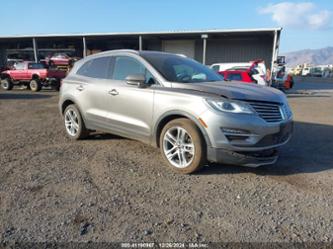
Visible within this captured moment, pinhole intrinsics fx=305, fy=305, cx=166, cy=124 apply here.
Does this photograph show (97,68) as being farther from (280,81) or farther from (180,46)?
(180,46)

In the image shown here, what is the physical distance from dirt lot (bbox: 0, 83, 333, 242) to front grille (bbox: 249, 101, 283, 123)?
0.85 meters

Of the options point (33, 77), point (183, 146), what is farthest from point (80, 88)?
point (33, 77)

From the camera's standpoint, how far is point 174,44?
3291 centimetres

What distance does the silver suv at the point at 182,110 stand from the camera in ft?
13.2

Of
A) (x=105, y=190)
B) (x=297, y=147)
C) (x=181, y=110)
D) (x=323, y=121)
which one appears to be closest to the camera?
(x=105, y=190)

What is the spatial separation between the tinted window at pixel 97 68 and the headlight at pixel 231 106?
2.40 m

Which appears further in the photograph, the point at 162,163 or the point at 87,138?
the point at 87,138

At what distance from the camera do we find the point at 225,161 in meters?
4.12

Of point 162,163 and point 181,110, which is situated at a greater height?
point 181,110

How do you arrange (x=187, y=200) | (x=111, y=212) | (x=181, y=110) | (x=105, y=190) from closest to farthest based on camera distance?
(x=111, y=212) < (x=187, y=200) < (x=105, y=190) < (x=181, y=110)

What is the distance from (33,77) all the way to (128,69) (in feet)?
52.3

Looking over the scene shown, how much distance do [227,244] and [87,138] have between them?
14.3 feet

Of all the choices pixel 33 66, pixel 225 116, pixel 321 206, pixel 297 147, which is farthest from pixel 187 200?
pixel 33 66

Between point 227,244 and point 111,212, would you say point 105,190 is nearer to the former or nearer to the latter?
point 111,212
